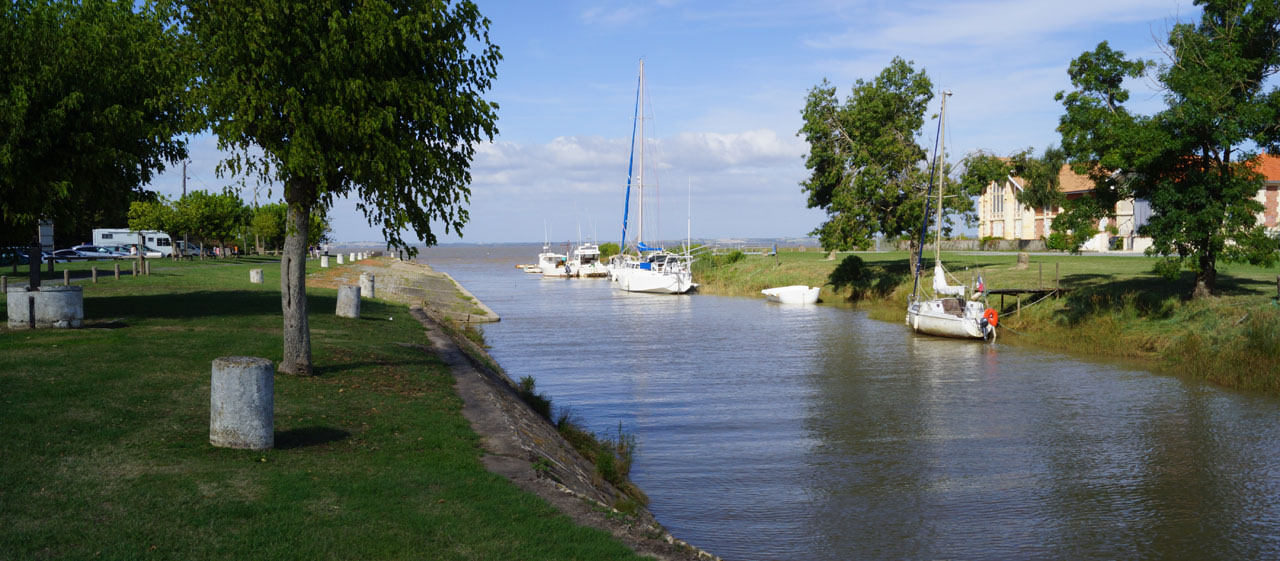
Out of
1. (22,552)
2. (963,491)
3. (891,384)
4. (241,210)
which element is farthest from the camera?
(241,210)

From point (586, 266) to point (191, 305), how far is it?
217 feet

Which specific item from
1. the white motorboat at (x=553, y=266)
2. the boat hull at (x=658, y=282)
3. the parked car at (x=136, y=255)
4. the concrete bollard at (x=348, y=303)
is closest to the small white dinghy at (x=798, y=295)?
the boat hull at (x=658, y=282)

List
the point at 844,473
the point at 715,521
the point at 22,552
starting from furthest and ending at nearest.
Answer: the point at 844,473, the point at 715,521, the point at 22,552

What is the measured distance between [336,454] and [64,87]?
500 inches

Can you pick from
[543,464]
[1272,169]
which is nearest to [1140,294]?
[543,464]

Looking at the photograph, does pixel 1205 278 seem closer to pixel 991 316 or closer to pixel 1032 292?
pixel 991 316

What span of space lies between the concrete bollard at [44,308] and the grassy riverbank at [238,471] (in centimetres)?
Result: 100

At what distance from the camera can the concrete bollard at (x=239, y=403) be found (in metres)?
9.45

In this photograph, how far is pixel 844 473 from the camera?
1377 centimetres

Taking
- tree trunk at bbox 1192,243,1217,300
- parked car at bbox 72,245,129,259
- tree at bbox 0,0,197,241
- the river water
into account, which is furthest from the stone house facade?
parked car at bbox 72,245,129,259

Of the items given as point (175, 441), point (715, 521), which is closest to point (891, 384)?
point (715, 521)

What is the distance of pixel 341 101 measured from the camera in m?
12.4

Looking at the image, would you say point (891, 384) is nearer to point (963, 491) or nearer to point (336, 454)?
point (963, 491)

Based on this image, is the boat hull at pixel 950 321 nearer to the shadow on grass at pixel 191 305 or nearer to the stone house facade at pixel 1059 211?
the shadow on grass at pixel 191 305
